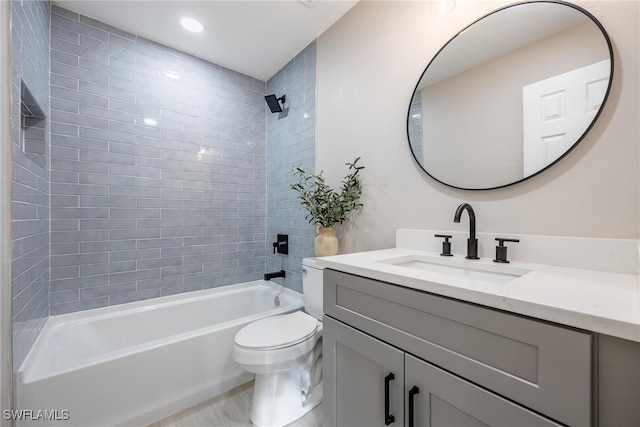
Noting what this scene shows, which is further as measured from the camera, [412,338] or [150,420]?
[150,420]

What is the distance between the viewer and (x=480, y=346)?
66 centimetres

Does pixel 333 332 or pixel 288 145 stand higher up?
pixel 288 145

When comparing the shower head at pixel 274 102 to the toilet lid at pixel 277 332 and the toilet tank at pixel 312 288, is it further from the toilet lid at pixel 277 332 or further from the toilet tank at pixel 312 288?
the toilet lid at pixel 277 332

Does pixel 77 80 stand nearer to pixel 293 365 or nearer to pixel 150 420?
pixel 150 420

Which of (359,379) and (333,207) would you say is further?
(333,207)

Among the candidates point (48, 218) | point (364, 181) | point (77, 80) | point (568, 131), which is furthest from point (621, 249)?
point (77, 80)

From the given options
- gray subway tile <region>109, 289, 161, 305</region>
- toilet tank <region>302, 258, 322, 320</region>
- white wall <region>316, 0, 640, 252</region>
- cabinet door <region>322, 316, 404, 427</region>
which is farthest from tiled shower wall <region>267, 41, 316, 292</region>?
cabinet door <region>322, 316, 404, 427</region>

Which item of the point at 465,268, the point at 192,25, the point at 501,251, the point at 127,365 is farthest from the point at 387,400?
the point at 192,25

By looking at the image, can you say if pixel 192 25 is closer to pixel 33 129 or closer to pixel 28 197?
pixel 33 129

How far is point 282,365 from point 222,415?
21.5 inches

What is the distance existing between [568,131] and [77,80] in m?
2.85

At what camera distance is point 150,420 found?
148cm

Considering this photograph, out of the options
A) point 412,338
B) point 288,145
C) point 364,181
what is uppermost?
point 288,145

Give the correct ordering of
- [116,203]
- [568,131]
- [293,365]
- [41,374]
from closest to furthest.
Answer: [568,131], [41,374], [293,365], [116,203]
